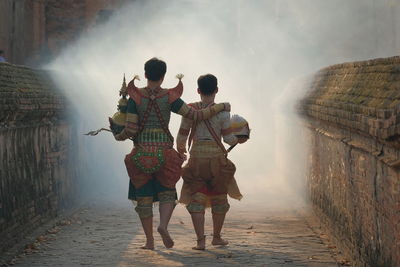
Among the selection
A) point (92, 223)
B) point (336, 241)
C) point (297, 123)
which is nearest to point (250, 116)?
point (297, 123)

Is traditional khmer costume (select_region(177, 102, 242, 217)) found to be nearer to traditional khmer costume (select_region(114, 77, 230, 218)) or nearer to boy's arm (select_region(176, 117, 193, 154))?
boy's arm (select_region(176, 117, 193, 154))

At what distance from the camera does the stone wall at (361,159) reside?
21.1 feet

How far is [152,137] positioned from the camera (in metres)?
8.60

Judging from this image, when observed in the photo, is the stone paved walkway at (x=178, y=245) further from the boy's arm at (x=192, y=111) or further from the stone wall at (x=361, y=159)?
the boy's arm at (x=192, y=111)

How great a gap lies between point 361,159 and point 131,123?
7.32 feet

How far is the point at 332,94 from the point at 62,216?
3.94 metres

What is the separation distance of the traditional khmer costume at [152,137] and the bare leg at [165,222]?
0.20 feet

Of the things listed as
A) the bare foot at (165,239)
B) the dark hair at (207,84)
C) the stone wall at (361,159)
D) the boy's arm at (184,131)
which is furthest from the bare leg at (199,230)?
the stone wall at (361,159)

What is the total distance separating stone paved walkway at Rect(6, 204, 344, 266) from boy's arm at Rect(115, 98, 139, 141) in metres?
1.12

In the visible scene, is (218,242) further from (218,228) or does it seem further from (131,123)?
(131,123)

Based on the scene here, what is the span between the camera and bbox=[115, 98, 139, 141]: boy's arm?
8.53 metres

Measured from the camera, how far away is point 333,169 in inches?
378

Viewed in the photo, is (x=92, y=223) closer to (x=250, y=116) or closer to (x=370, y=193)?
(x=370, y=193)

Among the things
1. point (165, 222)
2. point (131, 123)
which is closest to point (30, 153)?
point (131, 123)
